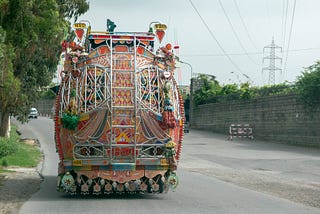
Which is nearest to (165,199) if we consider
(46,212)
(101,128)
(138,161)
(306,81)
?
(138,161)

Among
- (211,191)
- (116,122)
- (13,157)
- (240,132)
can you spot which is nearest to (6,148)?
(13,157)

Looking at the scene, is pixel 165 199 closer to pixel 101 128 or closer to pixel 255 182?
pixel 101 128

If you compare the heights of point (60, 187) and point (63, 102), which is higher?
point (63, 102)

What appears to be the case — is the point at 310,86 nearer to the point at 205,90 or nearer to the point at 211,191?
the point at 211,191

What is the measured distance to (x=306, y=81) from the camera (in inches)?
1547

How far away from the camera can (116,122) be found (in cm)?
1309

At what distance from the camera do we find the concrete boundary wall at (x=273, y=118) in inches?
1556

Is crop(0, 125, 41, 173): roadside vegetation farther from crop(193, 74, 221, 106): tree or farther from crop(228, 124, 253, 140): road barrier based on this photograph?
crop(193, 74, 221, 106): tree

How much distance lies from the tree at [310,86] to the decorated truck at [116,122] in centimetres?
2613

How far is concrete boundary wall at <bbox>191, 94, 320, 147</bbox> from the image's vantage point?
1556 inches

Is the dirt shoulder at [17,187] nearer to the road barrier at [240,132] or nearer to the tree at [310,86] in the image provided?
the tree at [310,86]

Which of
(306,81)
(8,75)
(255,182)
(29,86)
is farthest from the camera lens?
(306,81)

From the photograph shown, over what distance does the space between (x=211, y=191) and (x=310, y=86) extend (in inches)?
963

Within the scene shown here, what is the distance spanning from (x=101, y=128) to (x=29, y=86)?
17129 millimetres
